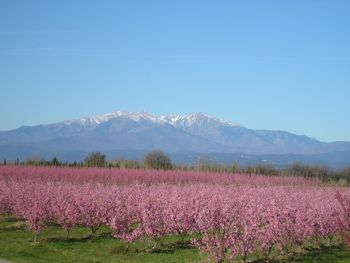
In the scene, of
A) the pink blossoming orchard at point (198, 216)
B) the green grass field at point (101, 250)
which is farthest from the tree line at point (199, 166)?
the green grass field at point (101, 250)

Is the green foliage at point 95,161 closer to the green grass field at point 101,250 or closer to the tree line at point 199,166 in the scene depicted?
the tree line at point 199,166

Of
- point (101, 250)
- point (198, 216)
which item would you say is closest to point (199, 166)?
point (198, 216)

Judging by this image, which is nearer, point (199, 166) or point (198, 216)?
point (198, 216)

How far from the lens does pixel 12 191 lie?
2161cm

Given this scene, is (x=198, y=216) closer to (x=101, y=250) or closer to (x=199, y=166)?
(x=101, y=250)

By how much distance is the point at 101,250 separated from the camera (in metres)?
15.8

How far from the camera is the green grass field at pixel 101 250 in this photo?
14452 mm

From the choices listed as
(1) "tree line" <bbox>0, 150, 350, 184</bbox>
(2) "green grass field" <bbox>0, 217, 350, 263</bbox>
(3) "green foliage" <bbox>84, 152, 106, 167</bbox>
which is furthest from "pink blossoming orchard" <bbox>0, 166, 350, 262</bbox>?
(3) "green foliage" <bbox>84, 152, 106, 167</bbox>

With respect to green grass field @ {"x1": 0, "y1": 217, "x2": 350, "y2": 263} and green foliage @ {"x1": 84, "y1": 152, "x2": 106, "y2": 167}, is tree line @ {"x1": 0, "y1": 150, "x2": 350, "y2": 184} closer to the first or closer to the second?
green foliage @ {"x1": 84, "y1": 152, "x2": 106, "y2": 167}

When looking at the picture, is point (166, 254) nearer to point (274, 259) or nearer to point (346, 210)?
point (274, 259)

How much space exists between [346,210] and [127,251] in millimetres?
5919

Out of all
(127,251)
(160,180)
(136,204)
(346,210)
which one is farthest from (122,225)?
(160,180)

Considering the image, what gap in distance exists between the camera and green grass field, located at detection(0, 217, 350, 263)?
47.4 feet

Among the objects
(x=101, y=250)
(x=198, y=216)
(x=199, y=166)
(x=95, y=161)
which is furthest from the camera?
(x=95, y=161)
